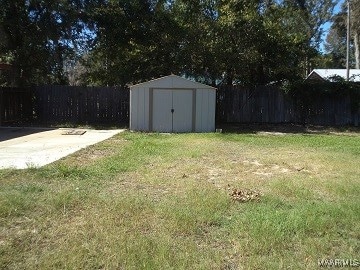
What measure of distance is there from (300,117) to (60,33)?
10646 millimetres

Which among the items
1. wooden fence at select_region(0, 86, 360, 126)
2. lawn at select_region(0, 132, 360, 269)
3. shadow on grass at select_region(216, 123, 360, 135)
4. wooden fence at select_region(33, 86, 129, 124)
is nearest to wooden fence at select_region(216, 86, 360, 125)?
wooden fence at select_region(0, 86, 360, 126)

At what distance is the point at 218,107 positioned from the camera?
18391mm

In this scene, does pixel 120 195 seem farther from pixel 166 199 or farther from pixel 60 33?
pixel 60 33

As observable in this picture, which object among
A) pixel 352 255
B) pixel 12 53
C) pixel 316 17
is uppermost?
pixel 316 17

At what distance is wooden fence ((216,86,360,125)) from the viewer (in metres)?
18.2

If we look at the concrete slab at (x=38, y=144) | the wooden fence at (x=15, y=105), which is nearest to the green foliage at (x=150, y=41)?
the wooden fence at (x=15, y=105)

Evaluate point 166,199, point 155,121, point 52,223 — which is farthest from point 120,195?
point 155,121

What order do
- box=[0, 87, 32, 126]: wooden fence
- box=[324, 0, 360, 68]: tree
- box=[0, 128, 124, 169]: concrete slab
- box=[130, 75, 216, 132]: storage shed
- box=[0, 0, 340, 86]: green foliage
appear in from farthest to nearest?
box=[324, 0, 360, 68]: tree
box=[0, 0, 340, 86]: green foliage
box=[0, 87, 32, 126]: wooden fence
box=[130, 75, 216, 132]: storage shed
box=[0, 128, 124, 169]: concrete slab

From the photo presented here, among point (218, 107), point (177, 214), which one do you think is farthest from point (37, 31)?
point (177, 214)

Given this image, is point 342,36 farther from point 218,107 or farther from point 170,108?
A: point 170,108

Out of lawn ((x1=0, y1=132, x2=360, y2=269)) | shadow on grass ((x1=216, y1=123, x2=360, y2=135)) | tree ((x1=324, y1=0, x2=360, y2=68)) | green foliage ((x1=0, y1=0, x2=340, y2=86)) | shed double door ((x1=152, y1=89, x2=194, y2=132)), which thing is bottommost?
lawn ((x1=0, y1=132, x2=360, y2=269))

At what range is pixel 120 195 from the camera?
5.81 m

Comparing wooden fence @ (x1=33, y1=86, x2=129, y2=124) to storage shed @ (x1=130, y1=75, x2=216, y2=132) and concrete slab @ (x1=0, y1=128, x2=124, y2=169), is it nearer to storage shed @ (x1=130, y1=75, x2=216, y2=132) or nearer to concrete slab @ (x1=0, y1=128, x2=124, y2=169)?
concrete slab @ (x1=0, y1=128, x2=124, y2=169)

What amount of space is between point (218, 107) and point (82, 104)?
5809 millimetres
